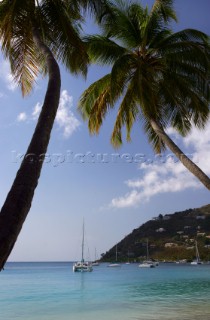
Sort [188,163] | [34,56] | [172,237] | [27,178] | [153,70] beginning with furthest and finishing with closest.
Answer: [172,237], [153,70], [188,163], [34,56], [27,178]

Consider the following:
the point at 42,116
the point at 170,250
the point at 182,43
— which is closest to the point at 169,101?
the point at 182,43

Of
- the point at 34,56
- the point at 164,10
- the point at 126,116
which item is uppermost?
the point at 164,10

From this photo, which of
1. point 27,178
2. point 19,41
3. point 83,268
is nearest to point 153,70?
point 19,41

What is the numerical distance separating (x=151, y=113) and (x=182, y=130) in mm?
2190

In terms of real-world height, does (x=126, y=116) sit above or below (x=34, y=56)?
above

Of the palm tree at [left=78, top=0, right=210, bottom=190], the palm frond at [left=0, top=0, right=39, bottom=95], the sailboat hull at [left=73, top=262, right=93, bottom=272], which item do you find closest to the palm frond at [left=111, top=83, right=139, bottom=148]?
the palm tree at [left=78, top=0, right=210, bottom=190]

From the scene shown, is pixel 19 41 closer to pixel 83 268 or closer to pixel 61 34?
pixel 61 34

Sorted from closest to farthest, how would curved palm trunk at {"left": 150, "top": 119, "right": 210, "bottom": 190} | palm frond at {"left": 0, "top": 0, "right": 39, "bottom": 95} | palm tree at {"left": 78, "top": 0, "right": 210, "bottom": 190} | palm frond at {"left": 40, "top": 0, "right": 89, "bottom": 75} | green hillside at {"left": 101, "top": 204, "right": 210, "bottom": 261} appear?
palm frond at {"left": 0, "top": 0, "right": 39, "bottom": 95} → palm frond at {"left": 40, "top": 0, "right": 89, "bottom": 75} → curved palm trunk at {"left": 150, "top": 119, "right": 210, "bottom": 190} → palm tree at {"left": 78, "top": 0, "right": 210, "bottom": 190} → green hillside at {"left": 101, "top": 204, "right": 210, "bottom": 261}

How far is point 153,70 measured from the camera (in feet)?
47.3

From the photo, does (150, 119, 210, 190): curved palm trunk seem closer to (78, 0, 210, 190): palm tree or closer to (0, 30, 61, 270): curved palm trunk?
(78, 0, 210, 190): palm tree

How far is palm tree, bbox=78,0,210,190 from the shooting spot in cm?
1377

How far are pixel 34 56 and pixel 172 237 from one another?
390 ft

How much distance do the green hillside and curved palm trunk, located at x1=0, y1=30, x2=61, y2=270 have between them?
11764 centimetres

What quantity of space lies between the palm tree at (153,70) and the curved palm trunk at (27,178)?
6626mm
